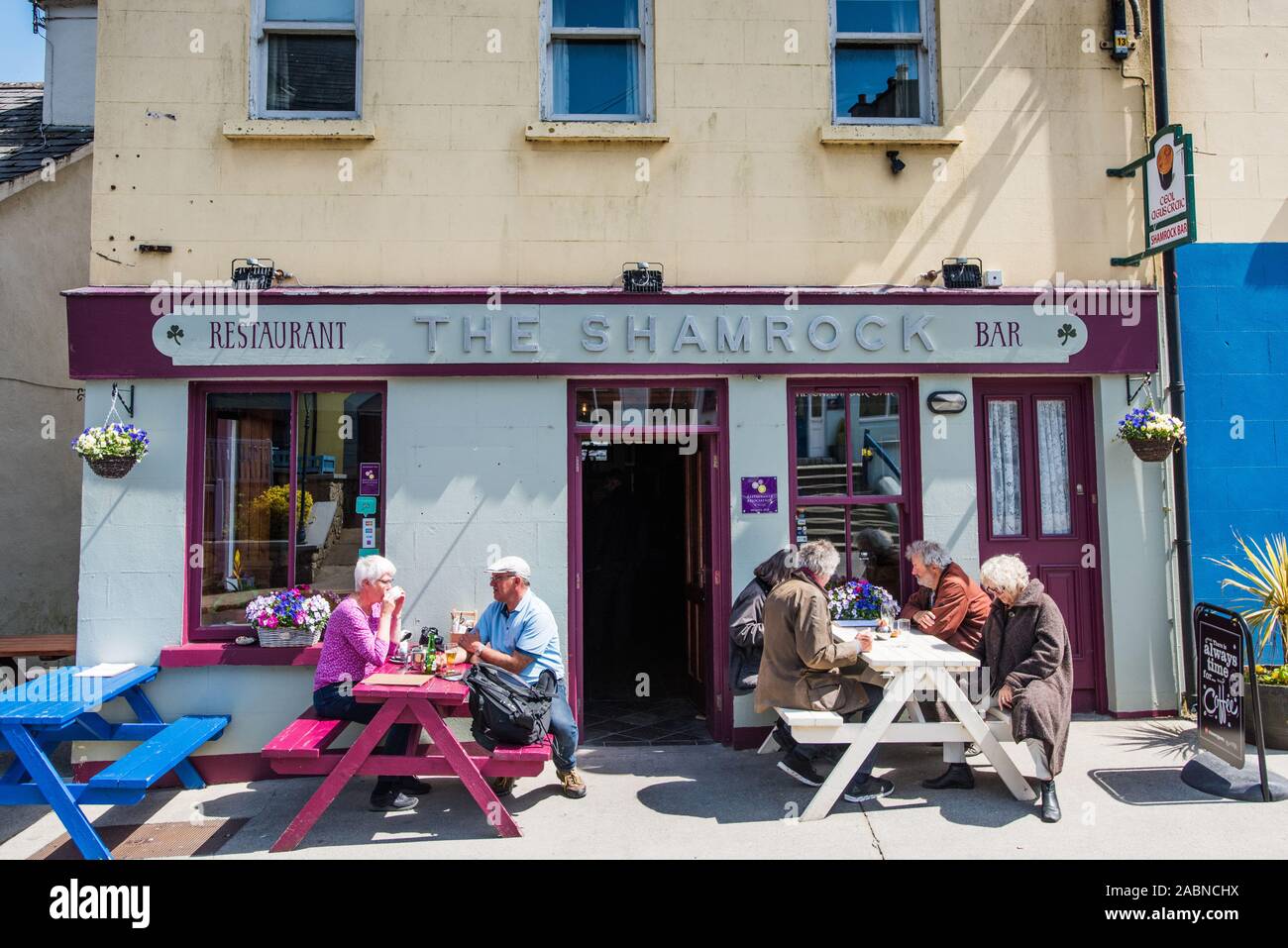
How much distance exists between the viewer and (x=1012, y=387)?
6.99 metres

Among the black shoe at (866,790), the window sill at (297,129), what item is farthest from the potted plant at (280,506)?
the black shoe at (866,790)

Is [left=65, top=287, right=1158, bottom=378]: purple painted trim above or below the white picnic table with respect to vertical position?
above

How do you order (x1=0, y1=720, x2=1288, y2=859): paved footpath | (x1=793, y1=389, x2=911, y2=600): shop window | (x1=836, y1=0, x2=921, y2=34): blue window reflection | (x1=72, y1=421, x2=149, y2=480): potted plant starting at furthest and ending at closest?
1. (x1=836, y1=0, x2=921, y2=34): blue window reflection
2. (x1=793, y1=389, x2=911, y2=600): shop window
3. (x1=72, y1=421, x2=149, y2=480): potted plant
4. (x1=0, y1=720, x2=1288, y2=859): paved footpath

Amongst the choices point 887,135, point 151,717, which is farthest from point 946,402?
point 151,717

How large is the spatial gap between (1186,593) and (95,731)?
8170 millimetres

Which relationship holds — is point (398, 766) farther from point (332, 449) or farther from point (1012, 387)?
point (1012, 387)

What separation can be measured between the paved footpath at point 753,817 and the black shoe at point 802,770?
75 millimetres

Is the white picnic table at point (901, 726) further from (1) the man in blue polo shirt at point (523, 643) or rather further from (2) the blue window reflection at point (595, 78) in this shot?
(2) the blue window reflection at point (595, 78)

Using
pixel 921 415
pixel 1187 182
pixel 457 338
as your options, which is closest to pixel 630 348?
pixel 457 338

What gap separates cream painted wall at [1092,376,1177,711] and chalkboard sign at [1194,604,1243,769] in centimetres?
92

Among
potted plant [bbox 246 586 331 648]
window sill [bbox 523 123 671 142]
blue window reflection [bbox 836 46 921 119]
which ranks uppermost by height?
blue window reflection [bbox 836 46 921 119]

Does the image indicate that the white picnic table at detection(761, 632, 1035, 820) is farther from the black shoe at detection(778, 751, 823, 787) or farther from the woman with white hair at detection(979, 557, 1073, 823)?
the black shoe at detection(778, 751, 823, 787)

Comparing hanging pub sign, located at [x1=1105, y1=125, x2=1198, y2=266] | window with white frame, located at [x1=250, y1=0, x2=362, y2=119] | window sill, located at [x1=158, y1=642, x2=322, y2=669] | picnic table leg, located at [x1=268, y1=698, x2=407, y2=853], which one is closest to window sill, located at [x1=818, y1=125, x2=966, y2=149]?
hanging pub sign, located at [x1=1105, y1=125, x2=1198, y2=266]

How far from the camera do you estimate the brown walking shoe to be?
562 centimetres
